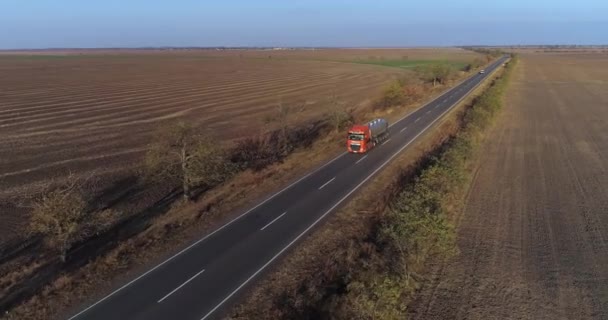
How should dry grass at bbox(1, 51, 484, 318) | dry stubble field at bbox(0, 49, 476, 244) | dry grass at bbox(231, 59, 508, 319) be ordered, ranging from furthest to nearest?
1. dry stubble field at bbox(0, 49, 476, 244)
2. dry grass at bbox(1, 51, 484, 318)
3. dry grass at bbox(231, 59, 508, 319)

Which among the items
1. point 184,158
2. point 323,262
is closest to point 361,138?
point 184,158

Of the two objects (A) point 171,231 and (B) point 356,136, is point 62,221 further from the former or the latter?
(B) point 356,136

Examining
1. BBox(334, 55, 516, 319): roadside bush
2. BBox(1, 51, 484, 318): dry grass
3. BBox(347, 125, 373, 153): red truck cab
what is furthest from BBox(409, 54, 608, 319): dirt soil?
BBox(1, 51, 484, 318): dry grass

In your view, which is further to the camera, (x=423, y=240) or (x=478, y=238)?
(x=478, y=238)

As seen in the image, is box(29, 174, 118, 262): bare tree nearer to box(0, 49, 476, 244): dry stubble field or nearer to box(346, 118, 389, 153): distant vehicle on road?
box(0, 49, 476, 244): dry stubble field

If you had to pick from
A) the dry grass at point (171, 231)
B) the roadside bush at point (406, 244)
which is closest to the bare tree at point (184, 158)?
the dry grass at point (171, 231)

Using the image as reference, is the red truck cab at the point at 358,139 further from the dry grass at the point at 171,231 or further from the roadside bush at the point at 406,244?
the roadside bush at the point at 406,244

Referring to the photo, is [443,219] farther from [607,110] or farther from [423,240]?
[607,110]

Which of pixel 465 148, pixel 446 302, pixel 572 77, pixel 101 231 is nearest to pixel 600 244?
pixel 446 302
